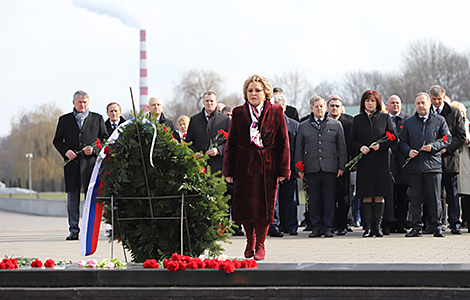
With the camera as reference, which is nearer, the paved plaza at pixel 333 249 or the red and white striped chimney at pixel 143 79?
the paved plaza at pixel 333 249

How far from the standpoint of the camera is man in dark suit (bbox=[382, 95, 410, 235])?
35.7ft

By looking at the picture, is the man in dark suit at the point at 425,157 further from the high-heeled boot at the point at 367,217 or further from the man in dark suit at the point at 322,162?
the man in dark suit at the point at 322,162

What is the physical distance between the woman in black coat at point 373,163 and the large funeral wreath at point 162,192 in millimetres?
4542

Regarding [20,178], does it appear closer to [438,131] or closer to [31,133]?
[31,133]

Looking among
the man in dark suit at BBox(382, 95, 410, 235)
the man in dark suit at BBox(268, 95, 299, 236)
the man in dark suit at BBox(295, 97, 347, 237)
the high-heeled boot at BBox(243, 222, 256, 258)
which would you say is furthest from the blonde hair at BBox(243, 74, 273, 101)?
the man in dark suit at BBox(382, 95, 410, 235)

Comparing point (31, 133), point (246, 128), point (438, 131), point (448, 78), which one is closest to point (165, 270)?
point (246, 128)

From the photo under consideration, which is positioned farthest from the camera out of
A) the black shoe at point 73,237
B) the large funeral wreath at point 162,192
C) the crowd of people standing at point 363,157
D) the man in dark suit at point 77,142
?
the man in dark suit at point 77,142

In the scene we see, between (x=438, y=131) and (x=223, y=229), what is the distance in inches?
208

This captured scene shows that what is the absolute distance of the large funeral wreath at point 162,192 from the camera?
20.2 ft

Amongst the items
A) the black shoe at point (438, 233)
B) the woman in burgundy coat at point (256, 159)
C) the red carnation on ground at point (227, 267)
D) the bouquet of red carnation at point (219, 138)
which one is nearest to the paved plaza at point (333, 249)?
the black shoe at point (438, 233)

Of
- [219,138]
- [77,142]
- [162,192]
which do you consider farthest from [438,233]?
[77,142]

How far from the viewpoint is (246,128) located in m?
7.26

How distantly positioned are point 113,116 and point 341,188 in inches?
169

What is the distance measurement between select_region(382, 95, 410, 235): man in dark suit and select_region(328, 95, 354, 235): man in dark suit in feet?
2.30
